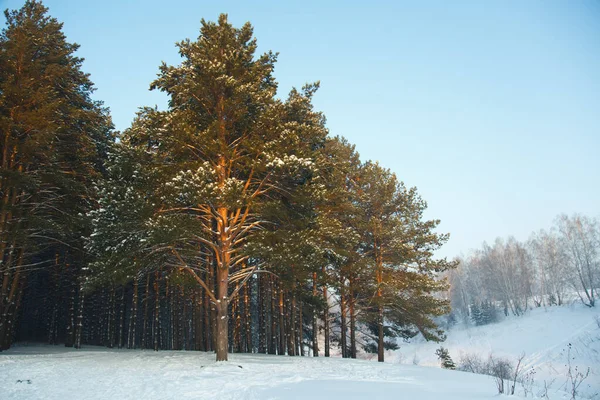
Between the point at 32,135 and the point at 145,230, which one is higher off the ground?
the point at 32,135

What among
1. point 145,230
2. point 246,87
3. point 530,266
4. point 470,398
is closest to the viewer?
point 470,398

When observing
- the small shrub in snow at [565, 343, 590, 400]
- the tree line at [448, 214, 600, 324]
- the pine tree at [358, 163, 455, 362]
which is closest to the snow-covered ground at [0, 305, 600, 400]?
the small shrub in snow at [565, 343, 590, 400]

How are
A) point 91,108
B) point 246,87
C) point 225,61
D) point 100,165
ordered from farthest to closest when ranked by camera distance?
point 100,165 → point 91,108 → point 225,61 → point 246,87

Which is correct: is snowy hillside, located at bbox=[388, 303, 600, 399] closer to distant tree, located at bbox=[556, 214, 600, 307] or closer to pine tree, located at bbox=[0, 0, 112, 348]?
distant tree, located at bbox=[556, 214, 600, 307]

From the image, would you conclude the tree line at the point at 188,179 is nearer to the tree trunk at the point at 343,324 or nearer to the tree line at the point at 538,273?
the tree trunk at the point at 343,324

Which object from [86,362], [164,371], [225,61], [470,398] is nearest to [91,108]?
[225,61]

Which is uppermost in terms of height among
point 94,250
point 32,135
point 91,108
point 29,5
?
point 29,5

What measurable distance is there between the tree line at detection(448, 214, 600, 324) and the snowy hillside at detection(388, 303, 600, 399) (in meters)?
3.62

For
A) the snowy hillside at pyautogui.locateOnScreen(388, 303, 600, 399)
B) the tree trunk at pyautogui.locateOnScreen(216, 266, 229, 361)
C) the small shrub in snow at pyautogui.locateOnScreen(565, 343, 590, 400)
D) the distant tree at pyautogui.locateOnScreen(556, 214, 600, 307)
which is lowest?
the snowy hillside at pyautogui.locateOnScreen(388, 303, 600, 399)

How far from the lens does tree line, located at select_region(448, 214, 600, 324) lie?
4475 centimetres

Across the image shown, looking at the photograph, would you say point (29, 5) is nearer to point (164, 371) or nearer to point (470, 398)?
point (164, 371)

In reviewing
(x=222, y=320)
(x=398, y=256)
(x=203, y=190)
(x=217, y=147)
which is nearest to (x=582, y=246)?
(x=398, y=256)

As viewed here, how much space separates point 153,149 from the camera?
1340cm

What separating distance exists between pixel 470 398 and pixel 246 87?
10.7m
